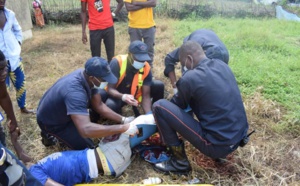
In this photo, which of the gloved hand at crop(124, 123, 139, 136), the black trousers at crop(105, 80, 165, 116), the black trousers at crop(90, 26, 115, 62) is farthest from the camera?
the black trousers at crop(90, 26, 115, 62)

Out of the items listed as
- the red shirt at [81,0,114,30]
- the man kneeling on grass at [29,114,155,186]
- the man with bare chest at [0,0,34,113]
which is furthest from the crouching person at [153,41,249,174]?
the red shirt at [81,0,114,30]

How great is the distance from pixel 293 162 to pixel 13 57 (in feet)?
11.4

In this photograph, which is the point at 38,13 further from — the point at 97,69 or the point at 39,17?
the point at 97,69

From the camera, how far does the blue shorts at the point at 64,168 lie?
8.95 feet

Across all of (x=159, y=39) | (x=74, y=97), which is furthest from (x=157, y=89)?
(x=159, y=39)

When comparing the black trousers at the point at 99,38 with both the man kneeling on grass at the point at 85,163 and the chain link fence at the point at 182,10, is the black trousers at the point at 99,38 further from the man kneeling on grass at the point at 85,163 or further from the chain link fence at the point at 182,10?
Result: the chain link fence at the point at 182,10

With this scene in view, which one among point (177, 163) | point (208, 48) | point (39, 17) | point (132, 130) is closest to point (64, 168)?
point (132, 130)

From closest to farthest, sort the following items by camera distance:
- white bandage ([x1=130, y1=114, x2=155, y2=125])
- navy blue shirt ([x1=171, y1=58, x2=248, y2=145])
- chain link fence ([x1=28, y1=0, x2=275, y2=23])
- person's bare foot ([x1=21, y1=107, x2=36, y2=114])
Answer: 1. navy blue shirt ([x1=171, y1=58, x2=248, y2=145])
2. white bandage ([x1=130, y1=114, x2=155, y2=125])
3. person's bare foot ([x1=21, y1=107, x2=36, y2=114])
4. chain link fence ([x1=28, y1=0, x2=275, y2=23])

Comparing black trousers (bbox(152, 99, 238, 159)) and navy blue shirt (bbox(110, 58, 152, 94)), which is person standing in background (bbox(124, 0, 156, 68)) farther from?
black trousers (bbox(152, 99, 238, 159))

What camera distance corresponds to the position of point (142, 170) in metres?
3.17

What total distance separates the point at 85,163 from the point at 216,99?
1.40 meters

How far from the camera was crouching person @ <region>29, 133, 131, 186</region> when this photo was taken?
2746 mm

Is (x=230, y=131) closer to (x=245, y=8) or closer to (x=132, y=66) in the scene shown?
(x=132, y=66)

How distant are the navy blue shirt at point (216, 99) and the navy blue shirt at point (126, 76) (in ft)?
3.35
